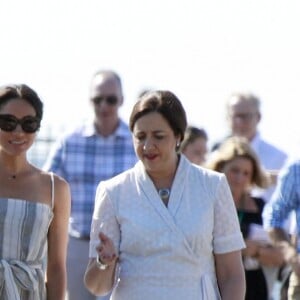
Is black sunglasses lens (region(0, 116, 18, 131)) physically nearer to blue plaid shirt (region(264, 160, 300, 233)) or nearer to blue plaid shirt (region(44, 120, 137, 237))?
blue plaid shirt (region(264, 160, 300, 233))

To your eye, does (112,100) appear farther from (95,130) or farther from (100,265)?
(100,265)

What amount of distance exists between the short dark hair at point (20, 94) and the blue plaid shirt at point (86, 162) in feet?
10.7

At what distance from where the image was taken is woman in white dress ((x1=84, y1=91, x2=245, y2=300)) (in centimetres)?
679

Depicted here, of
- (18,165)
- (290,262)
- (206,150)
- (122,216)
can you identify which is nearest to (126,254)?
(122,216)

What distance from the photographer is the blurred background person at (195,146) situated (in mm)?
11359

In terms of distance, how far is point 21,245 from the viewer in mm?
7141

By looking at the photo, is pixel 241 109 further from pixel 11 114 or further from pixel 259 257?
pixel 11 114

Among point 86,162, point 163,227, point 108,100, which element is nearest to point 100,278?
point 163,227

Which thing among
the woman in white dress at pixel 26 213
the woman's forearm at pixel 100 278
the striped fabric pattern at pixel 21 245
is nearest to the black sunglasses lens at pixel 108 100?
the woman in white dress at pixel 26 213

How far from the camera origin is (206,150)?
37.8 feet

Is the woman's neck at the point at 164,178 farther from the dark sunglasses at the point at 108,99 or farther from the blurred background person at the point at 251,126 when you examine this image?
the blurred background person at the point at 251,126

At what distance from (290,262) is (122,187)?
2007mm

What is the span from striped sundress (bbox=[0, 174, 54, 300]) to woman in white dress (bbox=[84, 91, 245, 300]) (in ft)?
1.24

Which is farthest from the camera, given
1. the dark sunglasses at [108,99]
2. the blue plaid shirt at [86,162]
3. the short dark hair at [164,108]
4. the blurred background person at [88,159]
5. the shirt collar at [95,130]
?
the dark sunglasses at [108,99]
